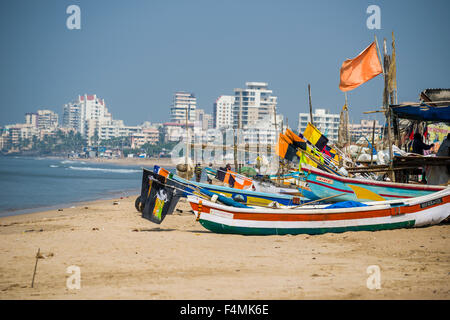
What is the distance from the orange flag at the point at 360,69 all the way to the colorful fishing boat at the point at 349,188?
3.02m

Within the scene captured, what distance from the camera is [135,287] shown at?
23.6 ft

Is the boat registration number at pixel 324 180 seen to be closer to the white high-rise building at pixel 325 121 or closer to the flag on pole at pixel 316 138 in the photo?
the flag on pole at pixel 316 138

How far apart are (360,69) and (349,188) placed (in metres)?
3.64

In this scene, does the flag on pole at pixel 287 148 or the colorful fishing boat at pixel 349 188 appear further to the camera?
the flag on pole at pixel 287 148

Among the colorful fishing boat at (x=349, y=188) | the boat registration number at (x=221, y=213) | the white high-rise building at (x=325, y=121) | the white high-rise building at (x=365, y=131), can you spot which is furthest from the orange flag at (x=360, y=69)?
the white high-rise building at (x=325, y=121)

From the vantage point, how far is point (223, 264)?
29.0ft

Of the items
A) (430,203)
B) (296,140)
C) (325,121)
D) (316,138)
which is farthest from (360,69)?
(325,121)

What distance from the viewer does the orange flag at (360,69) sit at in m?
14.6

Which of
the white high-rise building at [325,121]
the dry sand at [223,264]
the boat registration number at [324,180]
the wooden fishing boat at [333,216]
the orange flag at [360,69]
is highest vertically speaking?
the white high-rise building at [325,121]

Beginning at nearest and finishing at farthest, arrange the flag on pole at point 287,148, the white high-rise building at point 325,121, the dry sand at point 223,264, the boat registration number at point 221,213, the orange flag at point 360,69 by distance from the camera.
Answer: the dry sand at point 223,264 → the boat registration number at point 221,213 → the orange flag at point 360,69 → the flag on pole at point 287,148 → the white high-rise building at point 325,121

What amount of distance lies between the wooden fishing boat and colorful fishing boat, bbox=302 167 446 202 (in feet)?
4.26

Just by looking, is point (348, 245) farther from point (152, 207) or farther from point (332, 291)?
point (152, 207)

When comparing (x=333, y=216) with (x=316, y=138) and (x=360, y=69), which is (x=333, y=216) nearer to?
(x=360, y=69)
